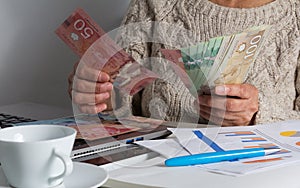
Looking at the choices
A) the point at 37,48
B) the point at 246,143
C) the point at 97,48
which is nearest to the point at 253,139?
the point at 246,143

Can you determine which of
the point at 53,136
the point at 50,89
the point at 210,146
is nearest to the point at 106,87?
the point at 210,146

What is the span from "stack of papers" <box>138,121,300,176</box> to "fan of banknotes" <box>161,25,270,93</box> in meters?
0.10

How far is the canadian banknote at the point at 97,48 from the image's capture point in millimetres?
1089

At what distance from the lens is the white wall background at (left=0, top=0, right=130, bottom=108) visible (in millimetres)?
1458

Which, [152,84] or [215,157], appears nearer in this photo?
[215,157]

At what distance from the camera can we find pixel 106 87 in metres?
1.11

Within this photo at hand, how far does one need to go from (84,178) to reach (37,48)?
2.88ft

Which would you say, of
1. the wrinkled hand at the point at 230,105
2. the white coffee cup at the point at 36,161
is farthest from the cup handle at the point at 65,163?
the wrinkled hand at the point at 230,105

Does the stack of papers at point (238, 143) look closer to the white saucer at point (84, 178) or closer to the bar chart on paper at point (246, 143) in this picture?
the bar chart on paper at point (246, 143)

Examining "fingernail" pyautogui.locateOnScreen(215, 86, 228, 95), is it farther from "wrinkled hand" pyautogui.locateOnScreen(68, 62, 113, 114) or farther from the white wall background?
the white wall background

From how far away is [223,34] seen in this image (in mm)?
1354

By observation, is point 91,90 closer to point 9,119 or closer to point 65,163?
point 9,119

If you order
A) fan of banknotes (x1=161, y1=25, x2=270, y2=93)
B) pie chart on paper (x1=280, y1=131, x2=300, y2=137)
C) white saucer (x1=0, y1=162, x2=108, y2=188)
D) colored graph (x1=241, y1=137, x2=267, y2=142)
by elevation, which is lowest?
pie chart on paper (x1=280, y1=131, x2=300, y2=137)

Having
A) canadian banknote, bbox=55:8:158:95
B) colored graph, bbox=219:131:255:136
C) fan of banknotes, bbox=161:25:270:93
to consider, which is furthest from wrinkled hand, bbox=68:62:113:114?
colored graph, bbox=219:131:255:136
